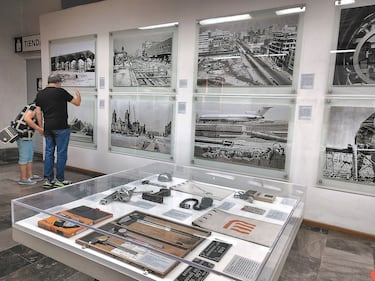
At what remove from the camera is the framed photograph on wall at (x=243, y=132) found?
3.13m

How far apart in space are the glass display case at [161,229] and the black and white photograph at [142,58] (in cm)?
214

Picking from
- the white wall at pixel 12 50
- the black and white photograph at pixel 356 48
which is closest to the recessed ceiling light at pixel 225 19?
the black and white photograph at pixel 356 48

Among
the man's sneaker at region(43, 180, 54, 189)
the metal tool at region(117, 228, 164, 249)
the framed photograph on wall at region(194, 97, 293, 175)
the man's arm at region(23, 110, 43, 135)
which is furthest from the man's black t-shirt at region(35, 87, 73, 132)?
the metal tool at region(117, 228, 164, 249)

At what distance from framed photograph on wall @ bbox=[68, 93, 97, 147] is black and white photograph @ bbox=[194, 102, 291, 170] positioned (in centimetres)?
202

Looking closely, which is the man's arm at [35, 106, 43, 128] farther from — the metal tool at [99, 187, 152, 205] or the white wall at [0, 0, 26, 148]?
the white wall at [0, 0, 26, 148]

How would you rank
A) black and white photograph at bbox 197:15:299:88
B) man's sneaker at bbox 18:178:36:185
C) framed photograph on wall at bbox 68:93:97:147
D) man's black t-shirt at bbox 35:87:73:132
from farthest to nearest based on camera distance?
framed photograph on wall at bbox 68:93:97:147, man's sneaker at bbox 18:178:36:185, man's black t-shirt at bbox 35:87:73:132, black and white photograph at bbox 197:15:299:88

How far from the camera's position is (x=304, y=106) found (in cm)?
294

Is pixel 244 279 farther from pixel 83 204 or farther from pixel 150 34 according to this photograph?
pixel 150 34

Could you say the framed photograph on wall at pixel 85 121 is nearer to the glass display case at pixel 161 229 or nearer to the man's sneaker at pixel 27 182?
the man's sneaker at pixel 27 182

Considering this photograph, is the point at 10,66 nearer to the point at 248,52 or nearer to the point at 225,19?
the point at 225,19

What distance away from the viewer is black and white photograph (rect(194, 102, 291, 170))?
3.14 meters

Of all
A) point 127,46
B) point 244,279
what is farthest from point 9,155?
point 244,279

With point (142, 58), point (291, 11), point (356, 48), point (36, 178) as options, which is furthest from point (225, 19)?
point (36, 178)

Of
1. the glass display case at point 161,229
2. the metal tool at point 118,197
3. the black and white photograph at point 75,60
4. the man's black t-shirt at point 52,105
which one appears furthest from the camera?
the black and white photograph at point 75,60
